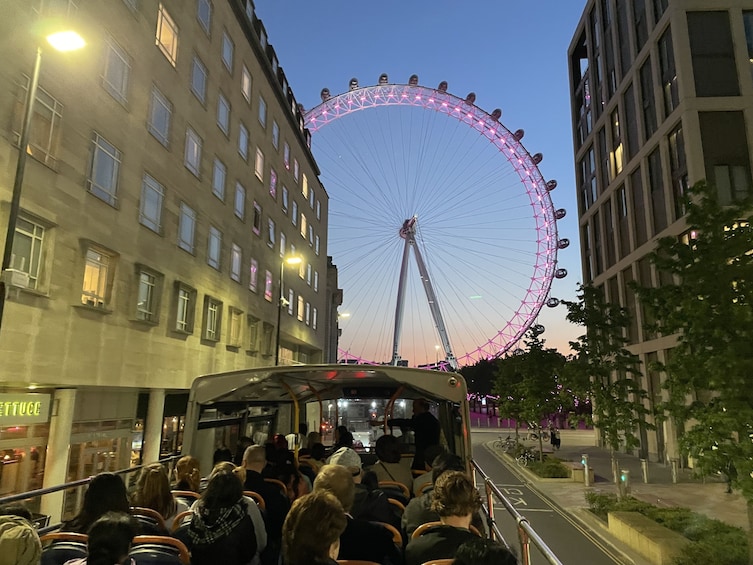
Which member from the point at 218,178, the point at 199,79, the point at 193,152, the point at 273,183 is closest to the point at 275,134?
the point at 273,183

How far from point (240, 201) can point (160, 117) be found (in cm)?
972

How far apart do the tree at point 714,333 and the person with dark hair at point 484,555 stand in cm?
999

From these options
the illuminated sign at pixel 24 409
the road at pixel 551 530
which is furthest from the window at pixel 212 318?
the road at pixel 551 530

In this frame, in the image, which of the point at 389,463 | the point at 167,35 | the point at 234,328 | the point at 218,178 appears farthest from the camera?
the point at 234,328

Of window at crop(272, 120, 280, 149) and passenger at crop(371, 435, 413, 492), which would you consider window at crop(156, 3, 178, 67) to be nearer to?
window at crop(272, 120, 280, 149)

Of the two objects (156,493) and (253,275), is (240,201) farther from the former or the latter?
(156,493)

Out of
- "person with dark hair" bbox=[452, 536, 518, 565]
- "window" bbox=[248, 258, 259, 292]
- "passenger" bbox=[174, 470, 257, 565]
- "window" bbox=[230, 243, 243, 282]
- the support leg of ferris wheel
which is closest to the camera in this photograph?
"person with dark hair" bbox=[452, 536, 518, 565]

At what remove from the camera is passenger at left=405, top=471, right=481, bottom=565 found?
4211 mm

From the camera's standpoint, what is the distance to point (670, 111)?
31.4 meters

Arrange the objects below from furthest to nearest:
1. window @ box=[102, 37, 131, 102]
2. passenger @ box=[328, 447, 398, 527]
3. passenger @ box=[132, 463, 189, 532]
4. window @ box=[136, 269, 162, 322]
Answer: window @ box=[136, 269, 162, 322] < window @ box=[102, 37, 131, 102] < passenger @ box=[328, 447, 398, 527] < passenger @ box=[132, 463, 189, 532]

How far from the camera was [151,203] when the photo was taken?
2081 cm

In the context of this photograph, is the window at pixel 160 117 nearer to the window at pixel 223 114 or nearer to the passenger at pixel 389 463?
the window at pixel 223 114

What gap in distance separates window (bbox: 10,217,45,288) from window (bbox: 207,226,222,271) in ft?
36.8

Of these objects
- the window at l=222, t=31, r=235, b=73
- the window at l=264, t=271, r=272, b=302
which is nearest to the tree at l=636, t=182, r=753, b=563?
the window at l=222, t=31, r=235, b=73
